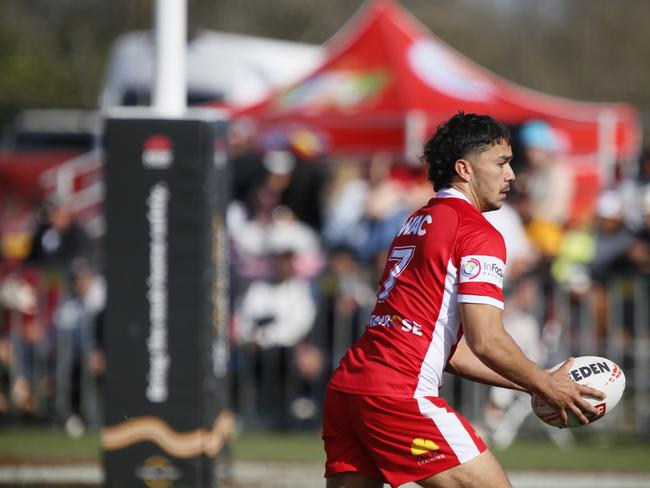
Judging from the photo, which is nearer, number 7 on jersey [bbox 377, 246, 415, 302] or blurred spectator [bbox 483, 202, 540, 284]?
number 7 on jersey [bbox 377, 246, 415, 302]

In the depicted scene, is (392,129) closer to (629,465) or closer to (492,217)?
(492,217)

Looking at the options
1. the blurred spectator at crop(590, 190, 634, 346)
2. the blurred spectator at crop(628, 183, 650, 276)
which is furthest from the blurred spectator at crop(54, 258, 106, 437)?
the blurred spectator at crop(628, 183, 650, 276)

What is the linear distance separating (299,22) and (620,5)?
988cm

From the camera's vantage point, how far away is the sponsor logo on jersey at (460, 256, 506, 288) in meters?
5.50

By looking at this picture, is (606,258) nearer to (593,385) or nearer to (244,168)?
(244,168)

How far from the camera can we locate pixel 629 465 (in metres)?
11.1

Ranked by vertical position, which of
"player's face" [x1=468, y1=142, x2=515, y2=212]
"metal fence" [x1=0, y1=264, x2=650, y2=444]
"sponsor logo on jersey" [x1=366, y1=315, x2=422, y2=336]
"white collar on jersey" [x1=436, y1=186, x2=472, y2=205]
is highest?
"player's face" [x1=468, y1=142, x2=515, y2=212]

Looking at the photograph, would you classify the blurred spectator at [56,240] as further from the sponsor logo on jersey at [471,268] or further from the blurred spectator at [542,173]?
the sponsor logo on jersey at [471,268]

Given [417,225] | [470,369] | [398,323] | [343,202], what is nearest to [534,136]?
[343,202]

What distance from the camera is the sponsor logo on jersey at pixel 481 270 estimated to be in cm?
550

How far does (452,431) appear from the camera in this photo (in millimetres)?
5598

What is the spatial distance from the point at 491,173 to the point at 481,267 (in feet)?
1.75

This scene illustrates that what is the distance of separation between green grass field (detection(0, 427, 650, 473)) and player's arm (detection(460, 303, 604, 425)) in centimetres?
542

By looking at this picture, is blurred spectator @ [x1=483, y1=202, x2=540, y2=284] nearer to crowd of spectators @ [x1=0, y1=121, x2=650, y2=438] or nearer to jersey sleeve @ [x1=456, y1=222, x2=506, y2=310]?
crowd of spectators @ [x1=0, y1=121, x2=650, y2=438]
